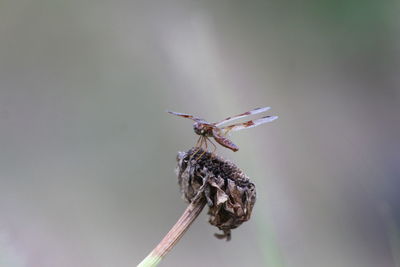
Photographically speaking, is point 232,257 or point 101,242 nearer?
point 101,242

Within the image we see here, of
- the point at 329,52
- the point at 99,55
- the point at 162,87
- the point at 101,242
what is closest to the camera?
the point at 101,242

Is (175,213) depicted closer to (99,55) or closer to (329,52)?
(99,55)

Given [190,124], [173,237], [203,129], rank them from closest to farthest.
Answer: [173,237]
[203,129]
[190,124]

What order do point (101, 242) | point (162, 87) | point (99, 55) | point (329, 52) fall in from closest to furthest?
point (101, 242)
point (99, 55)
point (162, 87)
point (329, 52)

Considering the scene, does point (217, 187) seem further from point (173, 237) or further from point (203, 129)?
point (203, 129)

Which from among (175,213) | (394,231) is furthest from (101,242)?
(394,231)

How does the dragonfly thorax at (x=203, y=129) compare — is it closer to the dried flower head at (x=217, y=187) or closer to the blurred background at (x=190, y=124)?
the dried flower head at (x=217, y=187)

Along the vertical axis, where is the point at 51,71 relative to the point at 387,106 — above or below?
above

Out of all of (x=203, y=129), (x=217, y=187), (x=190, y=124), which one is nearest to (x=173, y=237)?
(x=217, y=187)
